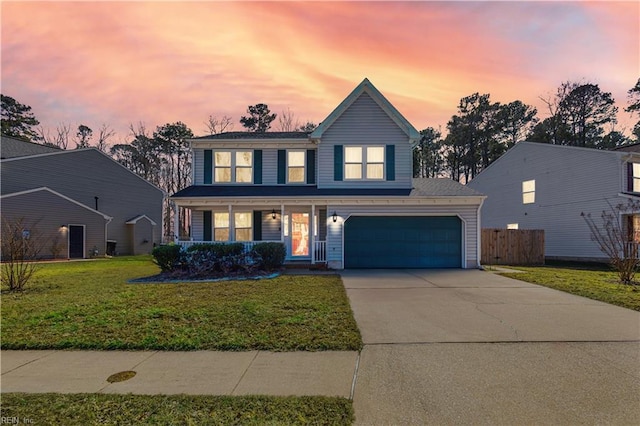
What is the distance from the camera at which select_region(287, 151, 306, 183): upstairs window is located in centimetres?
1487

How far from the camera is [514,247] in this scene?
56.3 feet

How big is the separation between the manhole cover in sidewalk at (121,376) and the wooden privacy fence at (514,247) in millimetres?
17290

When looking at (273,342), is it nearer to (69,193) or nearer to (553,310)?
(553,310)

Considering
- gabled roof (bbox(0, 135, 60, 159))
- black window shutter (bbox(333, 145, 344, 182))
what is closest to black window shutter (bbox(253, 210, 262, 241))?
black window shutter (bbox(333, 145, 344, 182))

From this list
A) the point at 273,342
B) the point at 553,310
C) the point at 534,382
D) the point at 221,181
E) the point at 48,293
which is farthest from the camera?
the point at 221,181

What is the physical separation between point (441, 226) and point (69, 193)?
23768mm

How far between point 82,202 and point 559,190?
31239 mm

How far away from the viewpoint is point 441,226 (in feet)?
44.6

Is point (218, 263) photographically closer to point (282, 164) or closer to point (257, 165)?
point (257, 165)

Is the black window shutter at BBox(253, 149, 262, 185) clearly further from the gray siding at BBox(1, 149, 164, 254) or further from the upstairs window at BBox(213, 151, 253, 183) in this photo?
the gray siding at BBox(1, 149, 164, 254)

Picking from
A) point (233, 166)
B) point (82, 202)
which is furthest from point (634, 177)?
point (82, 202)

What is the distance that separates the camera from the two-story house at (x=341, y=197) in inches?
529

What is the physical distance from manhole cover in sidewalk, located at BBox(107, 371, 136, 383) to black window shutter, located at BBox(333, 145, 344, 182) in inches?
445

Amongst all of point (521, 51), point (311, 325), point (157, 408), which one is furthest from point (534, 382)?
point (521, 51)
